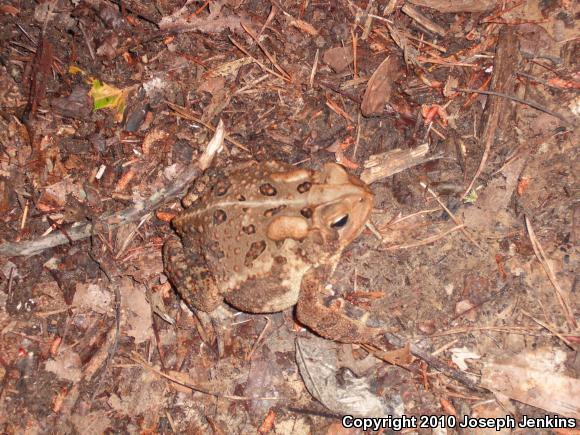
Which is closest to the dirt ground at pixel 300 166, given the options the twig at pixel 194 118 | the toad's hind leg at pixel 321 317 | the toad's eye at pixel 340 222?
the twig at pixel 194 118

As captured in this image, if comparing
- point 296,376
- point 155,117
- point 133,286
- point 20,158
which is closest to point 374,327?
point 296,376

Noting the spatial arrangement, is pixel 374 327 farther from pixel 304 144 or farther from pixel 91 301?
pixel 91 301

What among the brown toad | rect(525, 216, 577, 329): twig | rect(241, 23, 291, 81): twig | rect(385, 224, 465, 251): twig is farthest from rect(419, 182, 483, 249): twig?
rect(241, 23, 291, 81): twig

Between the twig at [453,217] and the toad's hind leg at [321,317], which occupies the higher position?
the twig at [453,217]

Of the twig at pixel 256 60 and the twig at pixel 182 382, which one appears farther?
the twig at pixel 256 60

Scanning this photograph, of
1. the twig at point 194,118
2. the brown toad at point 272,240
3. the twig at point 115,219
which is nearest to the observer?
the brown toad at point 272,240

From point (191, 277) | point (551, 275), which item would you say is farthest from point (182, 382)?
point (551, 275)

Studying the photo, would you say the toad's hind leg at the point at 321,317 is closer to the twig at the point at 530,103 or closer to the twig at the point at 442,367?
the twig at the point at 442,367
